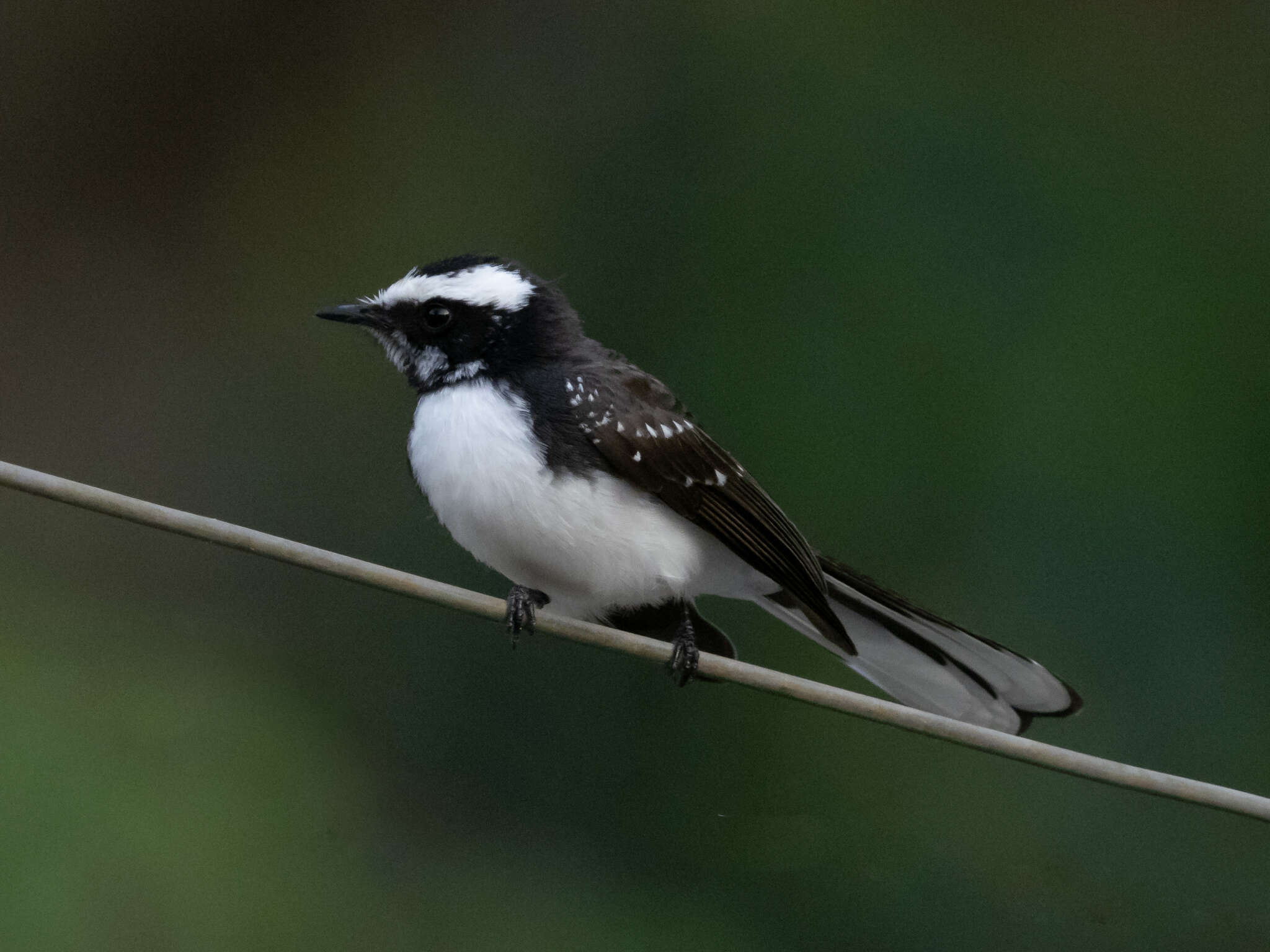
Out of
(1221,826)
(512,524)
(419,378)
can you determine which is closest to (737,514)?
(512,524)

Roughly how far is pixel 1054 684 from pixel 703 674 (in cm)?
42

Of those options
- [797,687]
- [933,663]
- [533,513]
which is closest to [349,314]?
[533,513]

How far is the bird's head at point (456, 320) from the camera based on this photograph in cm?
140

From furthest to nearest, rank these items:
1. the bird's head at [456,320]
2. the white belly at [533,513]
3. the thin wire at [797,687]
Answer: the bird's head at [456,320]
the white belly at [533,513]
the thin wire at [797,687]

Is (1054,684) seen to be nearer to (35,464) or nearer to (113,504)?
(113,504)

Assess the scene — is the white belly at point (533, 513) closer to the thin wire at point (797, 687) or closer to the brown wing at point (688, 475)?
the brown wing at point (688, 475)

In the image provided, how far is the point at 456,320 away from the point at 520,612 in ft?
1.10

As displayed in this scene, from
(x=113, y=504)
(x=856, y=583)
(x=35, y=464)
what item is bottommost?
(x=113, y=504)

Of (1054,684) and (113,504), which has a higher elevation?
(1054,684)

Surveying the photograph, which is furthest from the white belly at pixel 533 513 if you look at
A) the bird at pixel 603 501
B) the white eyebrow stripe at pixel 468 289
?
the white eyebrow stripe at pixel 468 289

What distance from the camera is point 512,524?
4.26 ft

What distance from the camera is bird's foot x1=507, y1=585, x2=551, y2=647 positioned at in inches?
54.3

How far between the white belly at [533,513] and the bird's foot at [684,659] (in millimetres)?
52

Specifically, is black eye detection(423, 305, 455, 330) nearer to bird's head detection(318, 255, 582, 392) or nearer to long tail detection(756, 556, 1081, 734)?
bird's head detection(318, 255, 582, 392)
